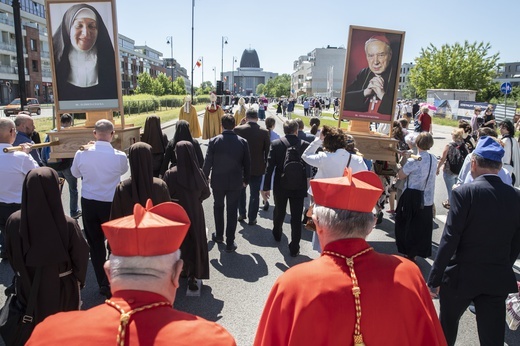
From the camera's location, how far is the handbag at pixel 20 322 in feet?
9.80

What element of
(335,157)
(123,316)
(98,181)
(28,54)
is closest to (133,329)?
(123,316)

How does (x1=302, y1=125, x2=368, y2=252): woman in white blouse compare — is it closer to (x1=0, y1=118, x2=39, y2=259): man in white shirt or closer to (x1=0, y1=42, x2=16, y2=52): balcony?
(x1=0, y1=118, x2=39, y2=259): man in white shirt

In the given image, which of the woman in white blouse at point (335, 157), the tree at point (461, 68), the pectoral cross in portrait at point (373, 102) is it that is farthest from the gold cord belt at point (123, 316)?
the tree at point (461, 68)

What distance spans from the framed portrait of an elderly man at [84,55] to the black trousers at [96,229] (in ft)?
5.47

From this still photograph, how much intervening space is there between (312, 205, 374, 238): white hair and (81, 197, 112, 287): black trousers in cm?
341

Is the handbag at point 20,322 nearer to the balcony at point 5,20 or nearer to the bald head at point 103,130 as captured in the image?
the bald head at point 103,130

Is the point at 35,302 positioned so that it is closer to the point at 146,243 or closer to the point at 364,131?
the point at 146,243

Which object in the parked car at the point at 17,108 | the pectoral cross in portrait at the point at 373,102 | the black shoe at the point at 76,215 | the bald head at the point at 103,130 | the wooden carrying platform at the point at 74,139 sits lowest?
the parked car at the point at 17,108

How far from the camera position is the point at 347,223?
195 cm

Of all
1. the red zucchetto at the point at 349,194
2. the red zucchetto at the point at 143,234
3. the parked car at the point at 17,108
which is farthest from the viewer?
the parked car at the point at 17,108

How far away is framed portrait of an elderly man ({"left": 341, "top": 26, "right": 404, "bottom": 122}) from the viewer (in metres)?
5.80

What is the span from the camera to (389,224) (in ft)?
24.5

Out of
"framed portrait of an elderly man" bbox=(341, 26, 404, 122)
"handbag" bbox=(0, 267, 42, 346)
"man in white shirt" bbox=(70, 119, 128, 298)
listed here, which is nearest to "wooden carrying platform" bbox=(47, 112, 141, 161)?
"man in white shirt" bbox=(70, 119, 128, 298)

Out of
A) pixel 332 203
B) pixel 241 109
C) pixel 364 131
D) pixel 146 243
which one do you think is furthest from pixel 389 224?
pixel 241 109
